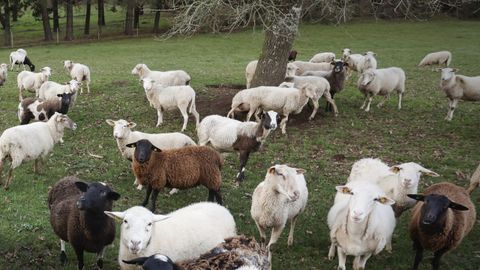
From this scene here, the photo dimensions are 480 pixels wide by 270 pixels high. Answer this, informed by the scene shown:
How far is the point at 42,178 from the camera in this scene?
34.1 ft

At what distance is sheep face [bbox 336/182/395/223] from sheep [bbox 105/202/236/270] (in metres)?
1.72

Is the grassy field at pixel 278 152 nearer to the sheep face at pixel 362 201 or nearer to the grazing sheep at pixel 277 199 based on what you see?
the grazing sheep at pixel 277 199

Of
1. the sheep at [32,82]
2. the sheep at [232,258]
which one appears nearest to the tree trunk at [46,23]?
the sheep at [32,82]

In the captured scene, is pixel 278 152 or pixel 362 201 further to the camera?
pixel 278 152

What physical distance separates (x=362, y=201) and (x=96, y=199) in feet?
12.1

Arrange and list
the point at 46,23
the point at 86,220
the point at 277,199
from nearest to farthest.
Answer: the point at 86,220 < the point at 277,199 < the point at 46,23

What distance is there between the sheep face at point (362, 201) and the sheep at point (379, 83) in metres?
10.2

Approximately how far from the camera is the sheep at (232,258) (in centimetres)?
517

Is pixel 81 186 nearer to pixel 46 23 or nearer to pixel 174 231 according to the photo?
pixel 174 231

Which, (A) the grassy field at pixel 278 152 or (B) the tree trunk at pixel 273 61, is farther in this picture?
(B) the tree trunk at pixel 273 61

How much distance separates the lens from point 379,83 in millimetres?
16562

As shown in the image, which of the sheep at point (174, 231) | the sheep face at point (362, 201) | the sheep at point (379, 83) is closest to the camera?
the sheep at point (174, 231)

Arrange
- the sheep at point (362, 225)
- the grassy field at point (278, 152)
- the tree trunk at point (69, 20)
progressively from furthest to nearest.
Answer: the tree trunk at point (69, 20) → the grassy field at point (278, 152) → the sheep at point (362, 225)

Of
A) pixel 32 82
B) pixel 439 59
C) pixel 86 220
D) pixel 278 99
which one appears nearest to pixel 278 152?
pixel 278 99
